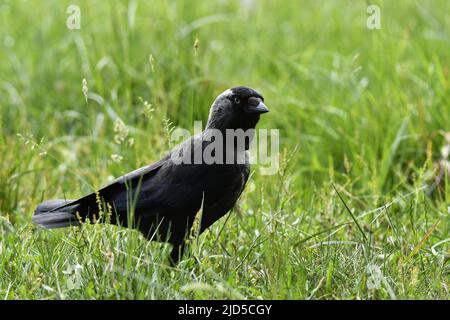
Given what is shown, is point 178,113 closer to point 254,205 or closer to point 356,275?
point 254,205

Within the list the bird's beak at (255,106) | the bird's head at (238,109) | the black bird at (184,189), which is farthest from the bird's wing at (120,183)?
the bird's beak at (255,106)

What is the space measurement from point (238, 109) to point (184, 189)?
0.42 meters

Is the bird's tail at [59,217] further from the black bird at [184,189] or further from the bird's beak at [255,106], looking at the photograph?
the bird's beak at [255,106]

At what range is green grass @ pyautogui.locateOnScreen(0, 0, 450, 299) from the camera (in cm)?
313

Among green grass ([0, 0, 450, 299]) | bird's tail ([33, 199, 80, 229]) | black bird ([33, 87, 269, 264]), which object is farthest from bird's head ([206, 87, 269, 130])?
bird's tail ([33, 199, 80, 229])

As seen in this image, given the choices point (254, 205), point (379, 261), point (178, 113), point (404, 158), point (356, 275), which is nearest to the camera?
point (356, 275)

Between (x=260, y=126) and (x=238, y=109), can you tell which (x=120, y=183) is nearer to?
(x=238, y=109)

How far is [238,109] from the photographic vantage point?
3.54 metres

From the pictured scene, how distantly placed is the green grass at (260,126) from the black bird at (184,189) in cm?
9

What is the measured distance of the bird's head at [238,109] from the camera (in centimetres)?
352

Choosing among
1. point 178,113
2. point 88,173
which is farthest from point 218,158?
point 178,113

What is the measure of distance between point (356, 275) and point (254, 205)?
97 centimetres
